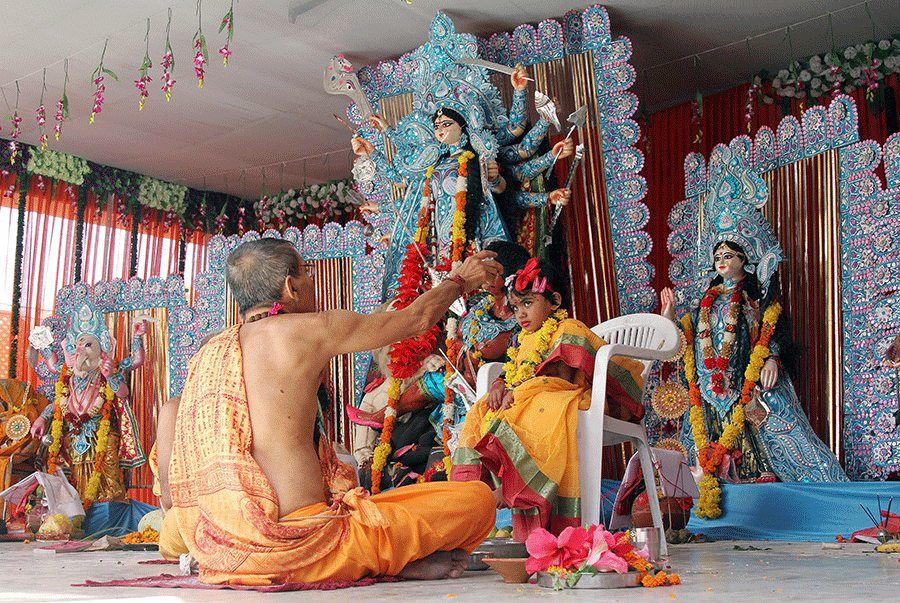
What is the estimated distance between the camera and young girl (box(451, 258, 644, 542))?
3260mm

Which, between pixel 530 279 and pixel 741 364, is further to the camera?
pixel 741 364

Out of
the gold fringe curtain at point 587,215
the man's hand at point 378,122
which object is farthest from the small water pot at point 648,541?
the man's hand at point 378,122

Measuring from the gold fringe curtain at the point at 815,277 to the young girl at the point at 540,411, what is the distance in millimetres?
2359

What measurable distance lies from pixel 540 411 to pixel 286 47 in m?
4.27

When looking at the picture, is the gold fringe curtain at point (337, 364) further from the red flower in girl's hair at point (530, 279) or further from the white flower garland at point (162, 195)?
the white flower garland at point (162, 195)

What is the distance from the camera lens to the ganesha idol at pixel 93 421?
6.67m

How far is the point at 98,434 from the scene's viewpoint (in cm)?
673

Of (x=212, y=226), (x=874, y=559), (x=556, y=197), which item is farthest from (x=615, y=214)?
(x=212, y=226)

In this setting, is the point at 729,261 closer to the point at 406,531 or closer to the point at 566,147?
the point at 566,147

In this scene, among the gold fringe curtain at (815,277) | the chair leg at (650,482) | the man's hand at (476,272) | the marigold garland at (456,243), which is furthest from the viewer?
the gold fringe curtain at (815,277)

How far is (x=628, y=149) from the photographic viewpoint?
225 inches

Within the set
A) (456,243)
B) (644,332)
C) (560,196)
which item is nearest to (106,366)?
Answer: (456,243)

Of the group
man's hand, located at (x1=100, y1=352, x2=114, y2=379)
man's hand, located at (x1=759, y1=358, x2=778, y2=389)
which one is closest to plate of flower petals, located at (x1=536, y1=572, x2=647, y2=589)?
man's hand, located at (x1=759, y1=358, x2=778, y2=389)

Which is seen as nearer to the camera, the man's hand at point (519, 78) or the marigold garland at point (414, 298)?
the marigold garland at point (414, 298)
